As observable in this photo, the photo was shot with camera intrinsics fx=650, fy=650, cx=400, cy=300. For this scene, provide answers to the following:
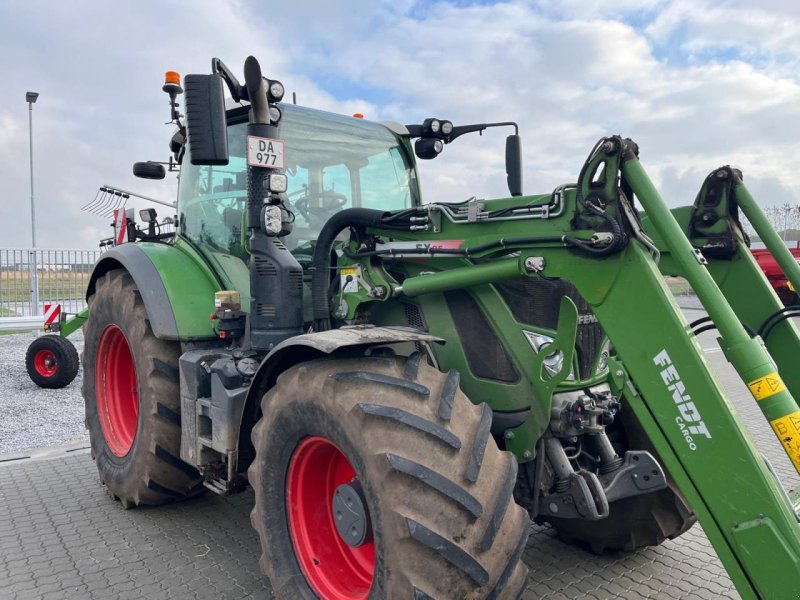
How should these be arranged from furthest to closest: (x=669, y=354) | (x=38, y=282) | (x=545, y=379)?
(x=38, y=282)
(x=545, y=379)
(x=669, y=354)

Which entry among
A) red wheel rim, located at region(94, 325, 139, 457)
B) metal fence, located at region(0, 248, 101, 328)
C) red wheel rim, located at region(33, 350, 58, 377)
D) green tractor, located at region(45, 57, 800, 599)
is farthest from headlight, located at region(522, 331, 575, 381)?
metal fence, located at region(0, 248, 101, 328)

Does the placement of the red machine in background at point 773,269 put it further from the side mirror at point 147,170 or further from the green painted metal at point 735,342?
the side mirror at point 147,170

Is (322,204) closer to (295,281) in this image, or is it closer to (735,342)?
(295,281)

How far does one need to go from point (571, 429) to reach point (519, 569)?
738 millimetres

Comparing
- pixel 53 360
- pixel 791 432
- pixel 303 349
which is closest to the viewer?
pixel 791 432

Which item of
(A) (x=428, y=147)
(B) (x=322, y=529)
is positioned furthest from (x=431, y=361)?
(A) (x=428, y=147)

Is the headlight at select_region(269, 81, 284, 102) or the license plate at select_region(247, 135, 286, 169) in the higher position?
the headlight at select_region(269, 81, 284, 102)

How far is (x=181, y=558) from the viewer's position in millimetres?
3621

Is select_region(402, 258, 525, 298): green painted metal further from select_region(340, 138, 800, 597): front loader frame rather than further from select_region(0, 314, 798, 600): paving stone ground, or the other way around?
select_region(0, 314, 798, 600): paving stone ground

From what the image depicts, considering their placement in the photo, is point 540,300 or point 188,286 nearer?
point 540,300

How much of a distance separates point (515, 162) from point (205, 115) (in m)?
2.18

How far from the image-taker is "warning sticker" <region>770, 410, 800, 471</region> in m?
2.09

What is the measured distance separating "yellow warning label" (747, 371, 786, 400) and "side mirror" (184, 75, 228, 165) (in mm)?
2269

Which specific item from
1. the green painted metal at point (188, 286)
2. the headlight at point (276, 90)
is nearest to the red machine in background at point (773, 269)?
the headlight at point (276, 90)
